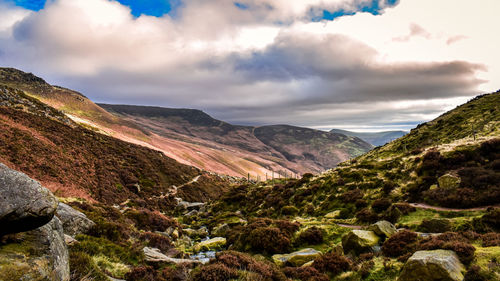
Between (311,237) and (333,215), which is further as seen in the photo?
(333,215)

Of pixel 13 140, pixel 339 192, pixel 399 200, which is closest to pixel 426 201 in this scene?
pixel 399 200

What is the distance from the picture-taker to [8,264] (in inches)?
249

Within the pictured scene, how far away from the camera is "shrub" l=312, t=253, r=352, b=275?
1455 cm

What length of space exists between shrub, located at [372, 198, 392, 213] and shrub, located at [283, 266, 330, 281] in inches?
694

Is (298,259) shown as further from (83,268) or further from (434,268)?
(83,268)

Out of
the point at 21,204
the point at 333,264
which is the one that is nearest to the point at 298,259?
the point at 333,264

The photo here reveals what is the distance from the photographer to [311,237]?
73.5 feet

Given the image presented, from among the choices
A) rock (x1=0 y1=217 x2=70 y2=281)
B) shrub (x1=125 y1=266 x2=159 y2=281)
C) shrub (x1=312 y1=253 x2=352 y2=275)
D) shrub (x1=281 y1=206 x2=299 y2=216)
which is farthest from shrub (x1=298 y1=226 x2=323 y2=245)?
rock (x1=0 y1=217 x2=70 y2=281)

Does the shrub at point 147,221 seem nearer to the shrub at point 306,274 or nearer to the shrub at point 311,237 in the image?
the shrub at point 311,237

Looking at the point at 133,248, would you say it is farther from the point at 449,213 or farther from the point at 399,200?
the point at 399,200

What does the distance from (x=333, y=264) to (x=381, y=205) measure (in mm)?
17030

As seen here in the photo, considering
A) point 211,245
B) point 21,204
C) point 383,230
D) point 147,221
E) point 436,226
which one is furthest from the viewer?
point 147,221

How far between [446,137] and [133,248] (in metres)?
74.2

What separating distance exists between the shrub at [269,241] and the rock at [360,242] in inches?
230
